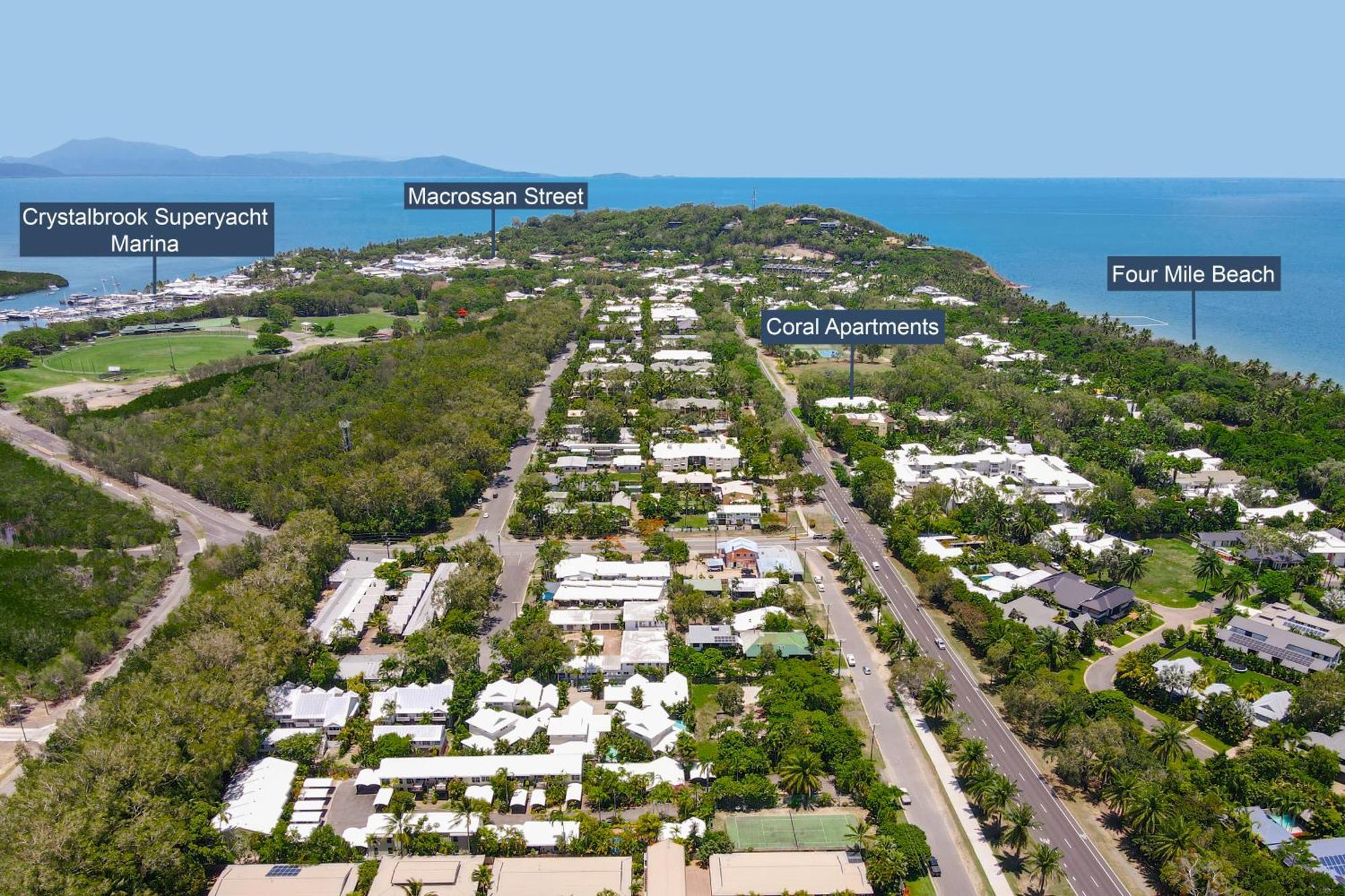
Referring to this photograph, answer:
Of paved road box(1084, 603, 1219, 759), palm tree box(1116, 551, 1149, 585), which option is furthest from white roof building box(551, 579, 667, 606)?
palm tree box(1116, 551, 1149, 585)

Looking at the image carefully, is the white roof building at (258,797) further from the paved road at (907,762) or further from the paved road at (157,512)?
the paved road at (907,762)

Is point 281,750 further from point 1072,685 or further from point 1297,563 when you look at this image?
point 1297,563

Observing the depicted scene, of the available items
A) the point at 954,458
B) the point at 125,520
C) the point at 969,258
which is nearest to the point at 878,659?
the point at 954,458

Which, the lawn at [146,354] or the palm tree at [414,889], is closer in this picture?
the palm tree at [414,889]

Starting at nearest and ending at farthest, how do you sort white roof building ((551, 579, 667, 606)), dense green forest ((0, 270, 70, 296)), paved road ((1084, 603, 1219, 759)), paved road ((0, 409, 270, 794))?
paved road ((1084, 603, 1219, 759))
paved road ((0, 409, 270, 794))
white roof building ((551, 579, 667, 606))
dense green forest ((0, 270, 70, 296))

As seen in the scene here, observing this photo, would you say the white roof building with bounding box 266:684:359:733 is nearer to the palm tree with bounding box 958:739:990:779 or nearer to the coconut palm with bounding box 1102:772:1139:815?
the palm tree with bounding box 958:739:990:779

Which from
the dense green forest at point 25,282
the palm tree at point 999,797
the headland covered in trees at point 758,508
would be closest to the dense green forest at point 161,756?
the headland covered in trees at point 758,508

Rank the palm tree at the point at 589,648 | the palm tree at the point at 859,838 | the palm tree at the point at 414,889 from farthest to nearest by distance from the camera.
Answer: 1. the palm tree at the point at 589,648
2. the palm tree at the point at 859,838
3. the palm tree at the point at 414,889
